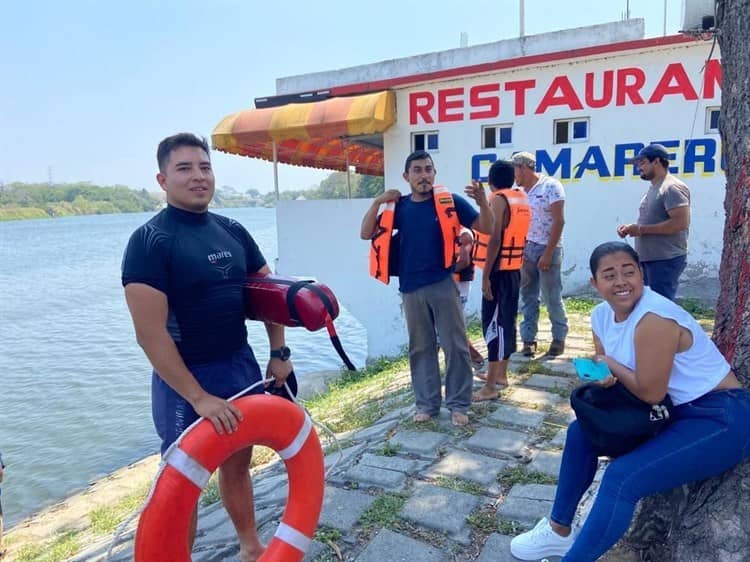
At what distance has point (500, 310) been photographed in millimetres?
3670

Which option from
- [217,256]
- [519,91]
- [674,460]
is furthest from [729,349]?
[519,91]

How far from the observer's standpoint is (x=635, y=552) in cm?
206

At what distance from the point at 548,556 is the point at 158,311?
1.73m

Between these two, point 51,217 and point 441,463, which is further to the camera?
point 51,217

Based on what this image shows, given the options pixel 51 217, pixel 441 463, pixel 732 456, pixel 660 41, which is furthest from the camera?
pixel 51 217

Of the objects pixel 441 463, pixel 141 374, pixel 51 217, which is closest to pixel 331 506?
pixel 441 463

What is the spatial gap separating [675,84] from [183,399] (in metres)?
7.37

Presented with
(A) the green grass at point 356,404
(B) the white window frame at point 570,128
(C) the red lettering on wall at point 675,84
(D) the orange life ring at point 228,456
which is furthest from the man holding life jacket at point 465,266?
(C) the red lettering on wall at point 675,84

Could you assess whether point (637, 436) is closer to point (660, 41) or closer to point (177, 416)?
point (177, 416)

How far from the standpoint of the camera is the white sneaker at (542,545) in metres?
2.07

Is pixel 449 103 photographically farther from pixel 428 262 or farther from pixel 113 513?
pixel 113 513

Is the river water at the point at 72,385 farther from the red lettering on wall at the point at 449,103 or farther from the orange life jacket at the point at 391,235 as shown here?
the orange life jacket at the point at 391,235

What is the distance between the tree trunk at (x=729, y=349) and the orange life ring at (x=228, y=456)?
1.29m

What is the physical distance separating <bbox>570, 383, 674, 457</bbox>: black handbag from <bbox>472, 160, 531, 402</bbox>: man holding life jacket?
1.74 m
